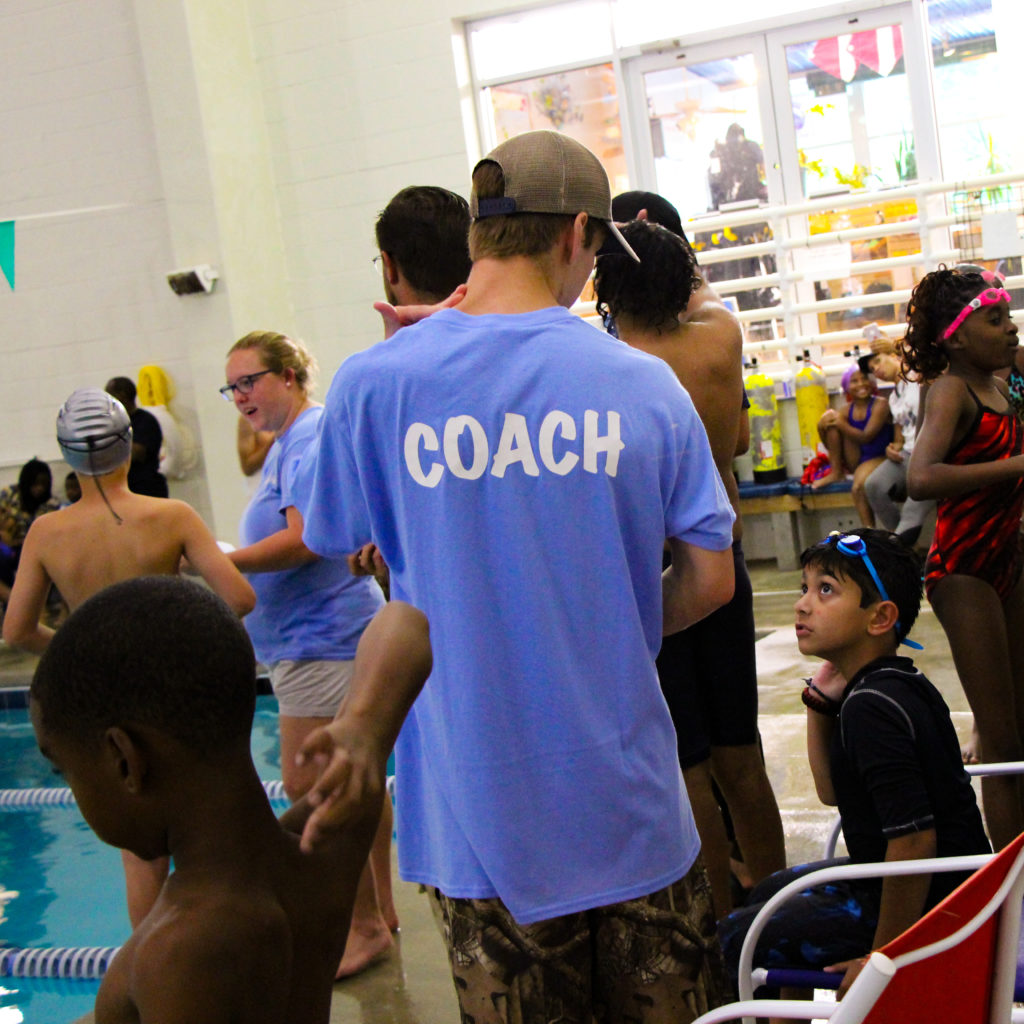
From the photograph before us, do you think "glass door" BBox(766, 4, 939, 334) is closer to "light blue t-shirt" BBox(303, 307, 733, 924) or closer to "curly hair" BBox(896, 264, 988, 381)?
"curly hair" BBox(896, 264, 988, 381)

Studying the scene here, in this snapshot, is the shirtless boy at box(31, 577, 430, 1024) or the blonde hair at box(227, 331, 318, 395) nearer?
the shirtless boy at box(31, 577, 430, 1024)

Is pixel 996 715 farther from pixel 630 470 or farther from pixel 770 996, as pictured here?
pixel 630 470

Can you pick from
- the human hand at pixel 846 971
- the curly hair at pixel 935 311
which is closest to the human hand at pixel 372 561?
the human hand at pixel 846 971

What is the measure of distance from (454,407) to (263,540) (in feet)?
5.61

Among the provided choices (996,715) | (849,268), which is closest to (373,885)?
(996,715)

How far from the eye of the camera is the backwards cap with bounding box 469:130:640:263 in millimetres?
1500

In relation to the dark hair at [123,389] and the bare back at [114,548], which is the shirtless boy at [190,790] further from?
the dark hair at [123,389]

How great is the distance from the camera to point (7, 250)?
8.44 meters

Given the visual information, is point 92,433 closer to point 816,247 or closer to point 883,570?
point 883,570

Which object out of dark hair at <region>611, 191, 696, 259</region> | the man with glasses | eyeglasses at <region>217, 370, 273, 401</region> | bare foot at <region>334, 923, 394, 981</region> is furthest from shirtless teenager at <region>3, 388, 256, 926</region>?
the man with glasses

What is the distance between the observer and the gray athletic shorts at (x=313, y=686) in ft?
10.0

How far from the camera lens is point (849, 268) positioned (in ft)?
27.0

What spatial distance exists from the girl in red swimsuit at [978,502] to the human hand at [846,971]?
0.98 meters

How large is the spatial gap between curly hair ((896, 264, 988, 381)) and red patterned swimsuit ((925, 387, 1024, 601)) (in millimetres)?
127
